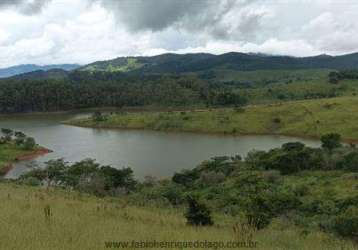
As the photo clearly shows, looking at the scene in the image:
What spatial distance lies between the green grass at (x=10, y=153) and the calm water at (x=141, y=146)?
7.50 ft

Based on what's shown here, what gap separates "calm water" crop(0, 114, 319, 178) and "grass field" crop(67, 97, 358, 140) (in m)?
6.04

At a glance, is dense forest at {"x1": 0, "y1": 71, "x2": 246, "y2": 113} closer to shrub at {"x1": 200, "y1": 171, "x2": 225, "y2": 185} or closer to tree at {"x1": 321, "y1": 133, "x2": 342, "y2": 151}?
tree at {"x1": 321, "y1": 133, "x2": 342, "y2": 151}

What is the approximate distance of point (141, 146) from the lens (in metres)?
88.3

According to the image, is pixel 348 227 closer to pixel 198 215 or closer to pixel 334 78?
pixel 198 215

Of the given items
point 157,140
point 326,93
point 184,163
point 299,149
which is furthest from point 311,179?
point 326,93

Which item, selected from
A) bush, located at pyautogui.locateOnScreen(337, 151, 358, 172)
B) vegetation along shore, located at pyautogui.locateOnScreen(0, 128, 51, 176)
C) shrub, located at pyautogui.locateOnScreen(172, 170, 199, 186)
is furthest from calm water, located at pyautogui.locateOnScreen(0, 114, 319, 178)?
bush, located at pyautogui.locateOnScreen(337, 151, 358, 172)

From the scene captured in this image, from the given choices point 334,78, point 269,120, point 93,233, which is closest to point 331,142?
point 269,120

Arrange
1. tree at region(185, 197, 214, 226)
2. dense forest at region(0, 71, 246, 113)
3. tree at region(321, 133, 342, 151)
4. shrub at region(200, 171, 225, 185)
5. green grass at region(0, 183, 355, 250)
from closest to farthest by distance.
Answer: green grass at region(0, 183, 355, 250) < tree at region(185, 197, 214, 226) < shrub at region(200, 171, 225, 185) < tree at region(321, 133, 342, 151) < dense forest at region(0, 71, 246, 113)

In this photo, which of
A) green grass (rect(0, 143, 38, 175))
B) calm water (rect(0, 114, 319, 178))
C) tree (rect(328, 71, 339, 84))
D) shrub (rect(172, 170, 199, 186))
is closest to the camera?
shrub (rect(172, 170, 199, 186))

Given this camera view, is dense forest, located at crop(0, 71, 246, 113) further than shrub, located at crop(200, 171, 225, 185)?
Yes

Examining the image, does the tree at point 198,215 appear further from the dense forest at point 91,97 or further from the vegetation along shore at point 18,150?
the dense forest at point 91,97

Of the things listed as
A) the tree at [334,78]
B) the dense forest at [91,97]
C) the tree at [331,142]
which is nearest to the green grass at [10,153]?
the tree at [331,142]

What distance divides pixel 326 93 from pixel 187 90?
6175cm

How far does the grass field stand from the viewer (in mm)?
103000
